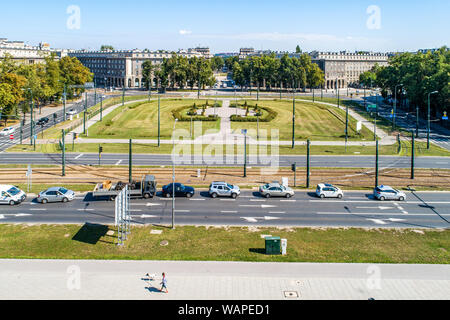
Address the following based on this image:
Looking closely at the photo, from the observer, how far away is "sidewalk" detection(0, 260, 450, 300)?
20.6 meters

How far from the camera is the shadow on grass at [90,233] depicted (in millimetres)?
27906

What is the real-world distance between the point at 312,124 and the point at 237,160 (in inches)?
1252

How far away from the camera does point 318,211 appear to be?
34.5m

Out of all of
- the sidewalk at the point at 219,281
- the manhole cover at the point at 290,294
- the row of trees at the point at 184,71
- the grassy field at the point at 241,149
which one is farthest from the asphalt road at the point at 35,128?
the manhole cover at the point at 290,294

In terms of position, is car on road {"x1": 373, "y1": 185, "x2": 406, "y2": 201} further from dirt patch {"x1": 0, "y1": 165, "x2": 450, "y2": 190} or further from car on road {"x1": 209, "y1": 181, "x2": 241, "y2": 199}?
car on road {"x1": 209, "y1": 181, "x2": 241, "y2": 199}

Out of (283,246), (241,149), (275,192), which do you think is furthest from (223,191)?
(241,149)

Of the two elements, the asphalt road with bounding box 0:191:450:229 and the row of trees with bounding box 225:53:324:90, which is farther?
the row of trees with bounding box 225:53:324:90

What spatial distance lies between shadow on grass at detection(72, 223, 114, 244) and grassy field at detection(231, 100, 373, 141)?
4531 cm

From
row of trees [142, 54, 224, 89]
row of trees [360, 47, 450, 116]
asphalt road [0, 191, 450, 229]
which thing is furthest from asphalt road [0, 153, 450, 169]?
row of trees [142, 54, 224, 89]

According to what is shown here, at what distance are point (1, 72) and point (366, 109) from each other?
8169 centimetres

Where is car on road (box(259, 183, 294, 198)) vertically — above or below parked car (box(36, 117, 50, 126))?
below
